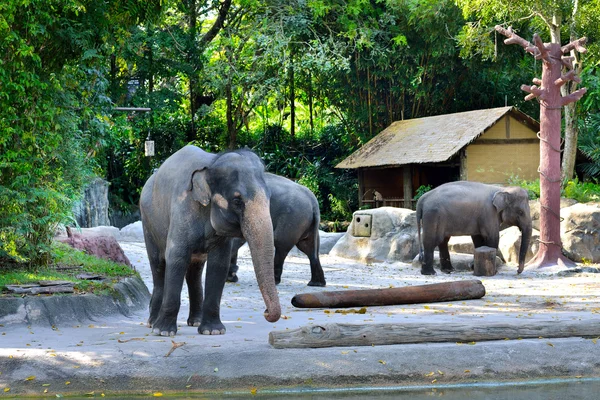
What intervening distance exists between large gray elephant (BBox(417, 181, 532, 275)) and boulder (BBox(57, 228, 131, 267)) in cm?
567

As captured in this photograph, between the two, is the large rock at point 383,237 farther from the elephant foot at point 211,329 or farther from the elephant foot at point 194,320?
the elephant foot at point 211,329

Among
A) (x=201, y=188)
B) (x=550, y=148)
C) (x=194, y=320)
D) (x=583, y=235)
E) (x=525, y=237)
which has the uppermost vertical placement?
(x=201, y=188)

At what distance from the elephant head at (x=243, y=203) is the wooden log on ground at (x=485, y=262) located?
8704 mm

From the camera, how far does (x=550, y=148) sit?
1678 cm

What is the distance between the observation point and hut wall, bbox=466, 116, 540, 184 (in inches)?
983

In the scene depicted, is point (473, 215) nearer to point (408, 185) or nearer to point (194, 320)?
point (194, 320)

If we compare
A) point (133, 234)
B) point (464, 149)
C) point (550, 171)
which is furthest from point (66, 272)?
point (464, 149)

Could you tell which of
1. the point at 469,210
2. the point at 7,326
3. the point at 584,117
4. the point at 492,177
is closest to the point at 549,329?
the point at 7,326

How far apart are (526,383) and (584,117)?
2361 cm

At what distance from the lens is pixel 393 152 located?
2608 centimetres

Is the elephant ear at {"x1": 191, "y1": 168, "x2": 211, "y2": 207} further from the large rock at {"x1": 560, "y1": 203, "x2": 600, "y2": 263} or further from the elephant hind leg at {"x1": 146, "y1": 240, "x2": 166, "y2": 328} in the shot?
the large rock at {"x1": 560, "y1": 203, "x2": 600, "y2": 263}

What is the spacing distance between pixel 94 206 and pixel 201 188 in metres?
15.2

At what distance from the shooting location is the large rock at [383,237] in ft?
61.3

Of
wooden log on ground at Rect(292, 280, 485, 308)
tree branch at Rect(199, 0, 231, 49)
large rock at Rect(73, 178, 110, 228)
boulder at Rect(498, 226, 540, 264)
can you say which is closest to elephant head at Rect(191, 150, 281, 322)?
wooden log on ground at Rect(292, 280, 485, 308)
